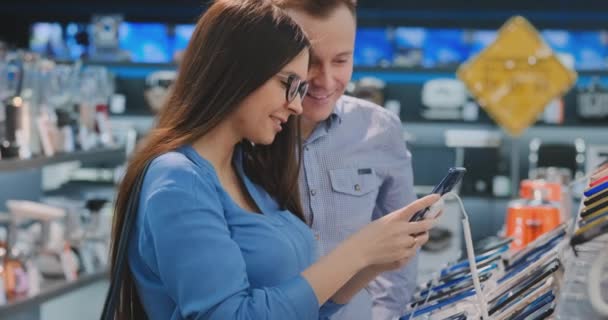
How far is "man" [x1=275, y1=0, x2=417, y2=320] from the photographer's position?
7.48 feet

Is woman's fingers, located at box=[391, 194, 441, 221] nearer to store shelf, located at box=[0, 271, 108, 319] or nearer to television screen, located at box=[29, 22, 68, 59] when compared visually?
store shelf, located at box=[0, 271, 108, 319]

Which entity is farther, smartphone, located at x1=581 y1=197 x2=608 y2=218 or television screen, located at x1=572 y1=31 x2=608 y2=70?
television screen, located at x1=572 y1=31 x2=608 y2=70

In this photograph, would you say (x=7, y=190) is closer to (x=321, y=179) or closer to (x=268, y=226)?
(x=321, y=179)

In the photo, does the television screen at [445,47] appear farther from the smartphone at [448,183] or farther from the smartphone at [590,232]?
the smartphone at [590,232]

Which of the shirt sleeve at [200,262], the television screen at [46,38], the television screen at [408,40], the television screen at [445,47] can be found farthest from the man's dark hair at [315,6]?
→ the television screen at [46,38]

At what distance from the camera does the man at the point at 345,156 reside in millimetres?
2281

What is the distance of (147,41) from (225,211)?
8.42 metres

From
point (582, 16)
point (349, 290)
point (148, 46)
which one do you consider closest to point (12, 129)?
point (349, 290)

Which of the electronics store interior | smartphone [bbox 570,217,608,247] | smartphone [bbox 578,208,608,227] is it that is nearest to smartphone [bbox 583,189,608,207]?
the electronics store interior

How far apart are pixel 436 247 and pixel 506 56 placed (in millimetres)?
1499

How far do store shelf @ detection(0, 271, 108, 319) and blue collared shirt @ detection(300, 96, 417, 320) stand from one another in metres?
1.88

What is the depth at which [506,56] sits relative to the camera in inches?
220

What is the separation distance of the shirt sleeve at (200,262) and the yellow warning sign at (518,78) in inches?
155

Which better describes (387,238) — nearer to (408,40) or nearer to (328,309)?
(328,309)
